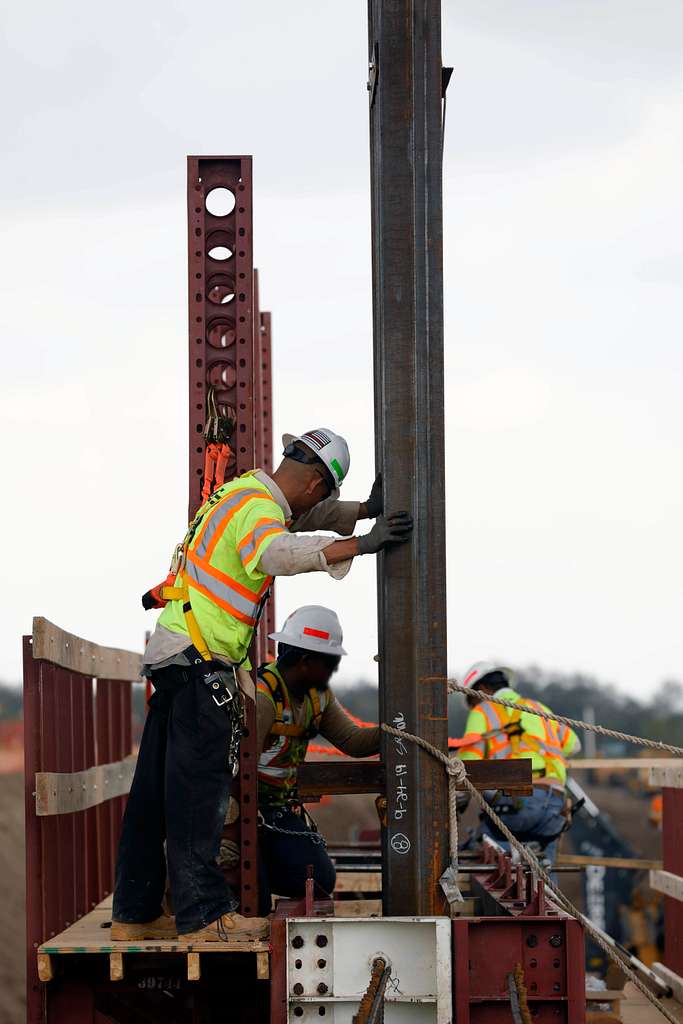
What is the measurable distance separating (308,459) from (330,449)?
115 mm

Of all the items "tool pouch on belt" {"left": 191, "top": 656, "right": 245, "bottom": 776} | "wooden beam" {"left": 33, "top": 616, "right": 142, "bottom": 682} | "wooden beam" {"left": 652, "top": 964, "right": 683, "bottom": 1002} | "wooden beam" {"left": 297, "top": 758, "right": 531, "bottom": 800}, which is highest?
"wooden beam" {"left": 33, "top": 616, "right": 142, "bottom": 682}

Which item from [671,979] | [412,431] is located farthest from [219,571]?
[671,979]

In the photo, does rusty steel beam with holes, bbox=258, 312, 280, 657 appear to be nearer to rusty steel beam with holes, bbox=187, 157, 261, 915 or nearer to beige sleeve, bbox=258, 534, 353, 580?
rusty steel beam with holes, bbox=187, 157, 261, 915

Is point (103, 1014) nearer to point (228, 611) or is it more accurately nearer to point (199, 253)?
point (228, 611)

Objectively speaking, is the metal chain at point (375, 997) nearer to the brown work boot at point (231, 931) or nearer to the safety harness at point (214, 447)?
the brown work boot at point (231, 931)

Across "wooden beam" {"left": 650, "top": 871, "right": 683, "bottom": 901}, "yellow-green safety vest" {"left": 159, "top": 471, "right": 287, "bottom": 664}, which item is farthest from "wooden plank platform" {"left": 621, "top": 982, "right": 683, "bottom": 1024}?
"yellow-green safety vest" {"left": 159, "top": 471, "right": 287, "bottom": 664}

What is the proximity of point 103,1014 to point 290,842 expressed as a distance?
1.64 m

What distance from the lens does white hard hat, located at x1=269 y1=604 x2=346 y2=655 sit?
905 centimetres

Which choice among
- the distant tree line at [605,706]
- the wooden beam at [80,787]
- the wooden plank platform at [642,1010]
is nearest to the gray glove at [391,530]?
the wooden beam at [80,787]

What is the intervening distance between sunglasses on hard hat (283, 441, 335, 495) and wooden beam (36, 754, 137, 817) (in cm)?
194

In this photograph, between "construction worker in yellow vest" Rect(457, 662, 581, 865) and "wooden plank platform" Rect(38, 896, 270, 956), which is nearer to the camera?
"wooden plank platform" Rect(38, 896, 270, 956)

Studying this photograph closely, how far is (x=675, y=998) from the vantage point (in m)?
10.3

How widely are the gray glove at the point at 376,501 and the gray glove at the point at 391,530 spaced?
1.48 ft

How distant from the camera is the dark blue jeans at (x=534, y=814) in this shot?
1320 centimetres
